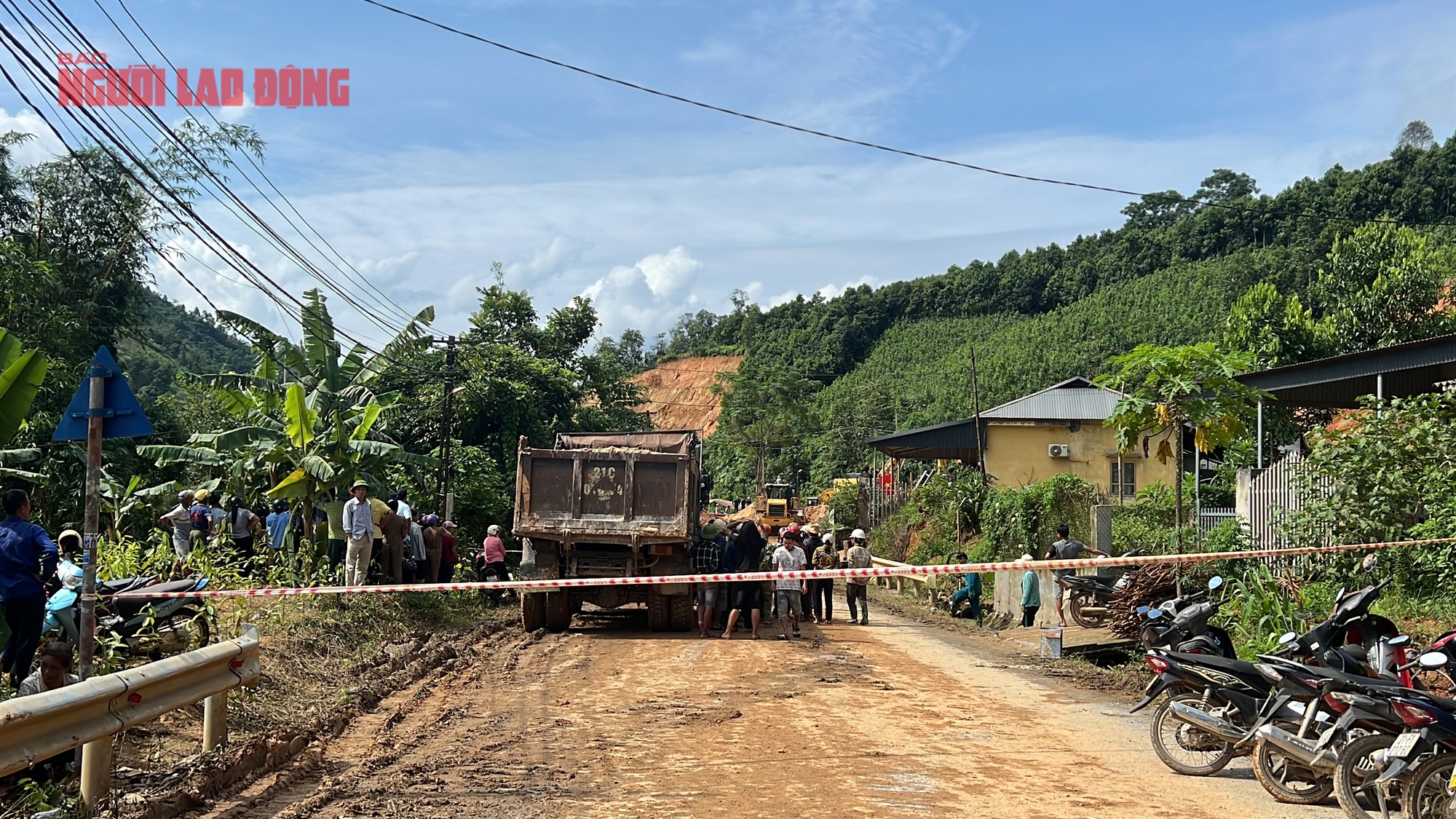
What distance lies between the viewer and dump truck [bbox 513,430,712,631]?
15.5 metres

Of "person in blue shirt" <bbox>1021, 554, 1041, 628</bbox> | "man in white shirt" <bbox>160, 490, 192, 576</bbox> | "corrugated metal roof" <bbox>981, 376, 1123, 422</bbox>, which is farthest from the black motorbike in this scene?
"corrugated metal roof" <bbox>981, 376, 1123, 422</bbox>

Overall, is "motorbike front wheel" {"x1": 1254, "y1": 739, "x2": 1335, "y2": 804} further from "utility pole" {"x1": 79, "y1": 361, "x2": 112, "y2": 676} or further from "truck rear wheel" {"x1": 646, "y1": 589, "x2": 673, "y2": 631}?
"truck rear wheel" {"x1": 646, "y1": 589, "x2": 673, "y2": 631}

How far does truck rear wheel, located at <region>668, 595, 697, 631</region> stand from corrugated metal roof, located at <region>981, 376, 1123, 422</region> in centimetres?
2167

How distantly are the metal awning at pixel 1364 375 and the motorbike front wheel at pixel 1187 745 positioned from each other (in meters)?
7.95

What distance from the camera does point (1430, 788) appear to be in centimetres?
578

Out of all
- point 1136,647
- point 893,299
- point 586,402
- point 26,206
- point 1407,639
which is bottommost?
point 1136,647

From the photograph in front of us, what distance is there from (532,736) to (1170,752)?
4.39 m

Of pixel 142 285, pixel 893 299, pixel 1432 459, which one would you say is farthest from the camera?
pixel 893 299

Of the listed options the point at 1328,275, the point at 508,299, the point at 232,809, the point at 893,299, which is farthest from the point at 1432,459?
the point at 893,299

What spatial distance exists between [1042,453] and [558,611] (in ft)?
79.7

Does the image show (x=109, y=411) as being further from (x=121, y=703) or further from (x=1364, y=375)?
(x=1364, y=375)

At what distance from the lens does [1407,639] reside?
7.35 meters

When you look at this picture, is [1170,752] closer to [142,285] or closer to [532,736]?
[532,736]

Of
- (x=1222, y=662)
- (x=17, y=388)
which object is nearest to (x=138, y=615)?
(x=17, y=388)
